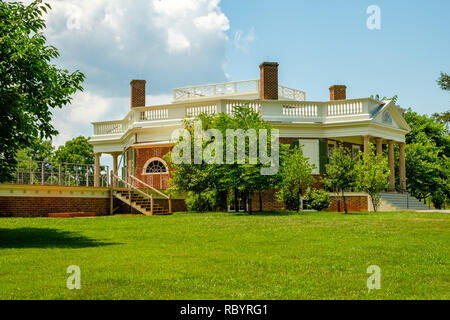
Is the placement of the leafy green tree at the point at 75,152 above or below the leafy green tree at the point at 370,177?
above

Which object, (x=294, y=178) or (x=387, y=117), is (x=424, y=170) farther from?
(x=294, y=178)

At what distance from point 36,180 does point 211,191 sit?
27.5 ft

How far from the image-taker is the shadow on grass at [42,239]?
11992 millimetres

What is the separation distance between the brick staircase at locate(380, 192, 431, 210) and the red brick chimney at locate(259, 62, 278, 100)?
29.3 feet

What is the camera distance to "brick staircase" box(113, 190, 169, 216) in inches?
1010

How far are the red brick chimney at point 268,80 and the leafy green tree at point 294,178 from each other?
610cm

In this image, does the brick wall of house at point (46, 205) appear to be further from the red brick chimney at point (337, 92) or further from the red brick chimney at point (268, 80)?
the red brick chimney at point (337, 92)

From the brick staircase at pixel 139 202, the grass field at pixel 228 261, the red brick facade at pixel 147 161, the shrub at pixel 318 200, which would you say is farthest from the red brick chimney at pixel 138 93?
the grass field at pixel 228 261

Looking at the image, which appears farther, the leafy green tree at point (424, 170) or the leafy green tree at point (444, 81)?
the leafy green tree at point (424, 170)

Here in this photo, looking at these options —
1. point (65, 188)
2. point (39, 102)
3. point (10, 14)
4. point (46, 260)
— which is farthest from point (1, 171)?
point (65, 188)

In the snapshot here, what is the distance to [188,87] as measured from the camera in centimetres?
3759

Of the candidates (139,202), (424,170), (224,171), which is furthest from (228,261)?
(424,170)
